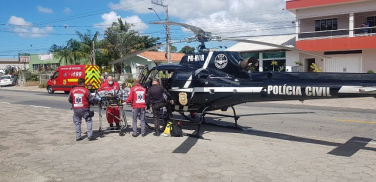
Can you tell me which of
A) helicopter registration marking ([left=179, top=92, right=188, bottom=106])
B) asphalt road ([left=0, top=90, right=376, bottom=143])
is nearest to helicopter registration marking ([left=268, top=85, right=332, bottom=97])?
asphalt road ([left=0, top=90, right=376, bottom=143])

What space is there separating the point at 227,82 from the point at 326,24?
22.2 m

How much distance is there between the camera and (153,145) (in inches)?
309

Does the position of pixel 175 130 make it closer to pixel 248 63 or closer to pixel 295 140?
pixel 248 63

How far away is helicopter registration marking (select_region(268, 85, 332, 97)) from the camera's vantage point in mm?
7045

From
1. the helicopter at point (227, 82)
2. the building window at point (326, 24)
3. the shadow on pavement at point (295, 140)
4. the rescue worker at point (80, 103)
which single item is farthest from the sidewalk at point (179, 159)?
the building window at point (326, 24)

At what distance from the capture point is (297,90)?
7.43 metres

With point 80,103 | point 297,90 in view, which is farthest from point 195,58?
point 80,103

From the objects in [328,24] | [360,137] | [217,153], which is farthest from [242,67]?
[328,24]

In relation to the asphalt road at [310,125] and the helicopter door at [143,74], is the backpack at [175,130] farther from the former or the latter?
the helicopter door at [143,74]

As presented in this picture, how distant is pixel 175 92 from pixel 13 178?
15.9ft

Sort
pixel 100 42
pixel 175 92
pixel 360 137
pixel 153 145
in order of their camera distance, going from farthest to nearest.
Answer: pixel 100 42 → pixel 175 92 → pixel 360 137 → pixel 153 145

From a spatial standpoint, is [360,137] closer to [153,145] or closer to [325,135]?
[325,135]

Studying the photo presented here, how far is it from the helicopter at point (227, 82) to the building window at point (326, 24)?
21340 millimetres

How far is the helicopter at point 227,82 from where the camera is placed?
23.3ft
